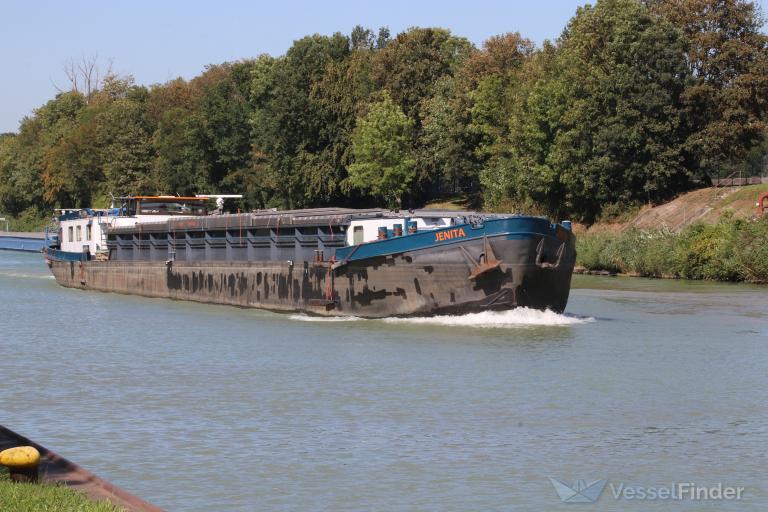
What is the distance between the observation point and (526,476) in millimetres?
14883

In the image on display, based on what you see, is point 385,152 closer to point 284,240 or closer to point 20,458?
point 284,240

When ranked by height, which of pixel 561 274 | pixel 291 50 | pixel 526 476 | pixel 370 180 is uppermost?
pixel 291 50

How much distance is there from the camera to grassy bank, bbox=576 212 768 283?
47.6m

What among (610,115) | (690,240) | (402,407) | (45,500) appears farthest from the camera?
(610,115)

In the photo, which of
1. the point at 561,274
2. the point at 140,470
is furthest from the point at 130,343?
the point at 140,470

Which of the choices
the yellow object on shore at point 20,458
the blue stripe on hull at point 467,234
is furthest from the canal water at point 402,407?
the yellow object on shore at point 20,458

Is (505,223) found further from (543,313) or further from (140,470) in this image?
(140,470)

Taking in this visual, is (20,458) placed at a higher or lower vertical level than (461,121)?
lower

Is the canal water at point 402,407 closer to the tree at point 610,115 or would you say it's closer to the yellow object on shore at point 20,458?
the yellow object on shore at point 20,458

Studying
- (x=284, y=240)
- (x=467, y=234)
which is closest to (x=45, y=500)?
(x=467, y=234)

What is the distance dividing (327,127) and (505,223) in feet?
215

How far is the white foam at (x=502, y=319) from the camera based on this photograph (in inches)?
1158

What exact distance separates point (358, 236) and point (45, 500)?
2373 centimetres

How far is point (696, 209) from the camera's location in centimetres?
6072
